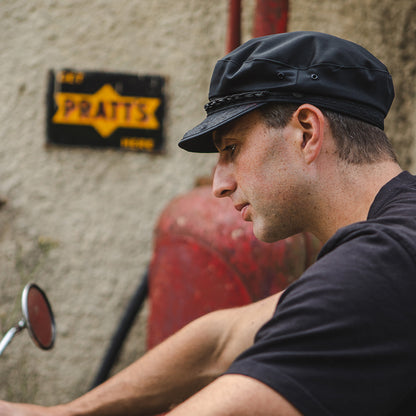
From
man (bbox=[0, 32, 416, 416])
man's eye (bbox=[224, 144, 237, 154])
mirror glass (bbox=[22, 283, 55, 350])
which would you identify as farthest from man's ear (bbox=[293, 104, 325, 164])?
mirror glass (bbox=[22, 283, 55, 350])

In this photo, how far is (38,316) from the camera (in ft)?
4.58

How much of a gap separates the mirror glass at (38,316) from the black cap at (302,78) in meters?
0.55

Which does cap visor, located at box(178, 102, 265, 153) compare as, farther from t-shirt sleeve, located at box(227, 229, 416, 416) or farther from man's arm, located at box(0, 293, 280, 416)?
man's arm, located at box(0, 293, 280, 416)

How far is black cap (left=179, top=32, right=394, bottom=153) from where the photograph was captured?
41.8 inches

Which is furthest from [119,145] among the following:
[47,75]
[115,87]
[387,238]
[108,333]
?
[387,238]

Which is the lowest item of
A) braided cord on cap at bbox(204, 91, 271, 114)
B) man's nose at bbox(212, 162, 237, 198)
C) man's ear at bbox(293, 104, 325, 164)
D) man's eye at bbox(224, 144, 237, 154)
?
man's nose at bbox(212, 162, 237, 198)

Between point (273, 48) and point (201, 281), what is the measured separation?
932 mm

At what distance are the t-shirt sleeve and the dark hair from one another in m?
0.34

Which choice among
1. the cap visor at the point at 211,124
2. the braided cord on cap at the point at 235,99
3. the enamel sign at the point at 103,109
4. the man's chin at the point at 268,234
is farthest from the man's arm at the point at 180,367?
the enamel sign at the point at 103,109

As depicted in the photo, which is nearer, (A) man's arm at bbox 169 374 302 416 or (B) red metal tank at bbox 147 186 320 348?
(A) man's arm at bbox 169 374 302 416

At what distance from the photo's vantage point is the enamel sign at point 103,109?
252 centimetres

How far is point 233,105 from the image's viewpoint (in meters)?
1.12

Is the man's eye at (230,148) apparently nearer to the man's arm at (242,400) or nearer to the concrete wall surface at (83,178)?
the man's arm at (242,400)

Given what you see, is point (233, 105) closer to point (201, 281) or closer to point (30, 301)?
point (30, 301)
